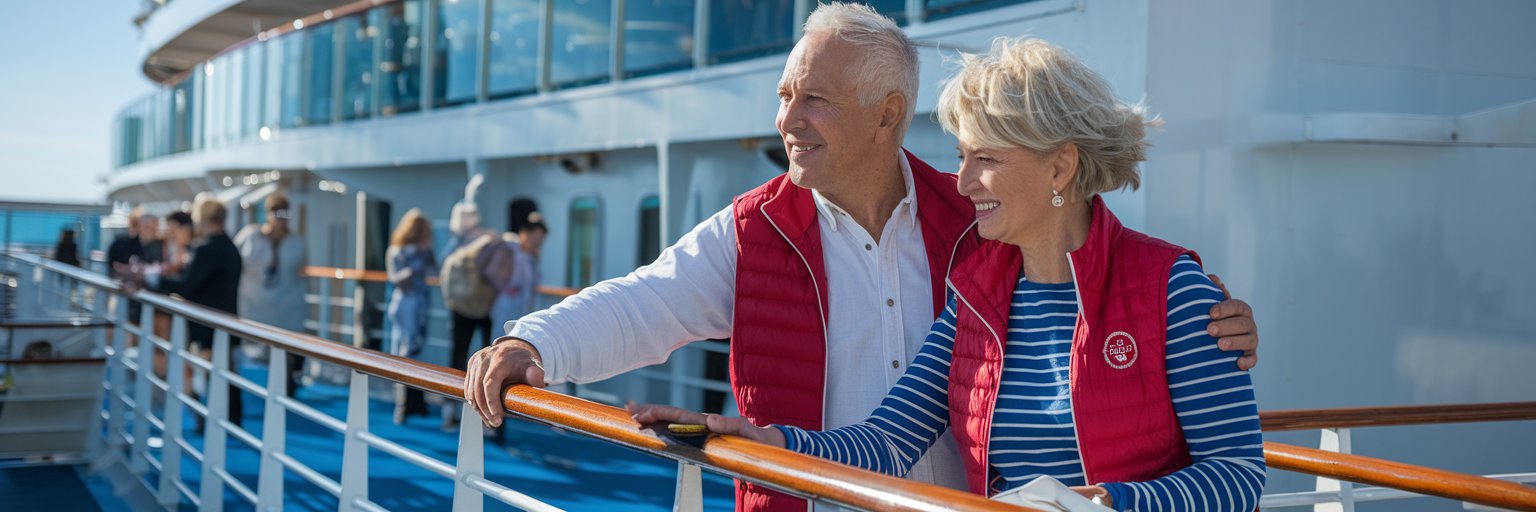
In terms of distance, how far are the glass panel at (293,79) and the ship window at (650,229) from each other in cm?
510

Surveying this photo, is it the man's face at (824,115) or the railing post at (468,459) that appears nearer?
the man's face at (824,115)

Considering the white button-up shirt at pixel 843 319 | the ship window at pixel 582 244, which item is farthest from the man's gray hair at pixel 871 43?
the ship window at pixel 582 244

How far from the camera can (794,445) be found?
1.78 m

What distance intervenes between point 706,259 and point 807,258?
0.23 meters

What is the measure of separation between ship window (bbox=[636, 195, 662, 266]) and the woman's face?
648cm

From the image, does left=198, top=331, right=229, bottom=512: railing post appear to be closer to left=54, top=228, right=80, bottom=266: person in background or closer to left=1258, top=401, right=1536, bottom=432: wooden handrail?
left=1258, top=401, right=1536, bottom=432: wooden handrail

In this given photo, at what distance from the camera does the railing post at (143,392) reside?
508 cm

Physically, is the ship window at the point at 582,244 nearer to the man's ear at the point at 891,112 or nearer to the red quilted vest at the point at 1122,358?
the man's ear at the point at 891,112

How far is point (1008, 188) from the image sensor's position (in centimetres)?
167

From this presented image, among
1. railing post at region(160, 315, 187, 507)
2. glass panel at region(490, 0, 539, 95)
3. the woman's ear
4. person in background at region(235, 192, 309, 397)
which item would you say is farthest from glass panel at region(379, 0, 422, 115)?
the woman's ear

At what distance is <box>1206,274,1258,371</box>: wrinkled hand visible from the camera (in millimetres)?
1492

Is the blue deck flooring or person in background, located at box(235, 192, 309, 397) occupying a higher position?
person in background, located at box(235, 192, 309, 397)

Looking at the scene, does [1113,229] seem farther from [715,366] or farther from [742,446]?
[715,366]

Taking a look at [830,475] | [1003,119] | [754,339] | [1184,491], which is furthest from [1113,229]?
[754,339]
